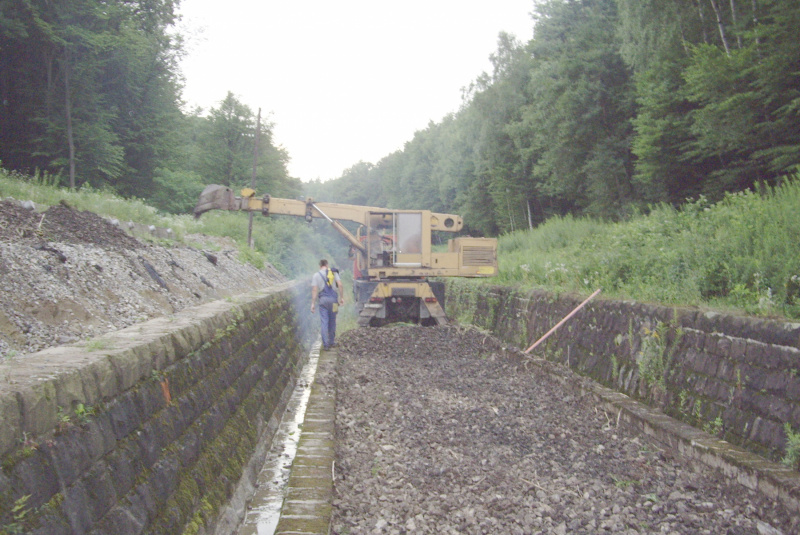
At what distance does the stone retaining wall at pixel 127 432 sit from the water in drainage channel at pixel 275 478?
320 mm

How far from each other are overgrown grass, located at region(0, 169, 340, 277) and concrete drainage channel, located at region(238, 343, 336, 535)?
600 centimetres

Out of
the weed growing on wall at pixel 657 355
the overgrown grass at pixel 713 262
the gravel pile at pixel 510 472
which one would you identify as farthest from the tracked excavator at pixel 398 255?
the weed growing on wall at pixel 657 355

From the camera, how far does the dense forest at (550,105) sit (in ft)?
49.0

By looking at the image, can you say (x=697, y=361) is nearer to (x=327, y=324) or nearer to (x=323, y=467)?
(x=323, y=467)

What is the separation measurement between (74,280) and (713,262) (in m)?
7.65

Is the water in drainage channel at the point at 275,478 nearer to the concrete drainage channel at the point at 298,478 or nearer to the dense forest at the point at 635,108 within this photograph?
the concrete drainage channel at the point at 298,478

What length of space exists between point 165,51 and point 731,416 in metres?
31.1

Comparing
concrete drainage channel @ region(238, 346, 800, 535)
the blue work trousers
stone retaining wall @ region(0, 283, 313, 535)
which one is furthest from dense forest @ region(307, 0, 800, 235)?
stone retaining wall @ region(0, 283, 313, 535)

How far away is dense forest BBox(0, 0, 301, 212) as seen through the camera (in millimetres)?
21359

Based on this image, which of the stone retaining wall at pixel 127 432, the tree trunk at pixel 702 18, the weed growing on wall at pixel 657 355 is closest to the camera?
the stone retaining wall at pixel 127 432

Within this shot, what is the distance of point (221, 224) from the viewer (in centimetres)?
2841

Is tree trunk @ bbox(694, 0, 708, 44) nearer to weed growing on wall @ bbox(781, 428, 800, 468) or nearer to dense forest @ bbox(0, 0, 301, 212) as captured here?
Result: weed growing on wall @ bbox(781, 428, 800, 468)

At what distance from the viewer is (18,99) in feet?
72.1

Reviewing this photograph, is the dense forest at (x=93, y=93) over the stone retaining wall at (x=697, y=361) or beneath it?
over
